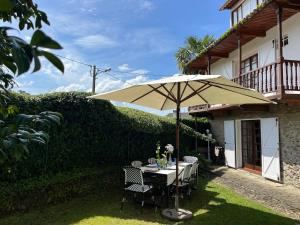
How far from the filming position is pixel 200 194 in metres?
8.01

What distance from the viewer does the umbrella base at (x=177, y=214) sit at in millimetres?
5797

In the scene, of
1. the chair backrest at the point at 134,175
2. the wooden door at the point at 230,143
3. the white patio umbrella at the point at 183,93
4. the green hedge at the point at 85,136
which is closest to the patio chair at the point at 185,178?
the white patio umbrella at the point at 183,93

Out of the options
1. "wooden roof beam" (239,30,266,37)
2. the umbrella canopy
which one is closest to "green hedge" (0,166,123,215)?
the umbrella canopy

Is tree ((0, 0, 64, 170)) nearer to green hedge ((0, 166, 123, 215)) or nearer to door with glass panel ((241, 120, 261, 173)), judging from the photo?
green hedge ((0, 166, 123, 215))

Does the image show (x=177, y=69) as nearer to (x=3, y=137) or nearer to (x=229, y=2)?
(x=229, y=2)

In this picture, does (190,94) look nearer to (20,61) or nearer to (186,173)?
(186,173)

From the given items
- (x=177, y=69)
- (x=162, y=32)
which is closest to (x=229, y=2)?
(x=162, y=32)

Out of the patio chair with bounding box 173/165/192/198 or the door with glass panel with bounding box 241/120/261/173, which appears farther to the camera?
the door with glass panel with bounding box 241/120/261/173

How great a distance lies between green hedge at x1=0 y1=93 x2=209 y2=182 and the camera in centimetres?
650

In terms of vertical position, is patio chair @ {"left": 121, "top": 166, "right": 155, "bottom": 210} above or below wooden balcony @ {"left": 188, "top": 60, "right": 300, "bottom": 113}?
below

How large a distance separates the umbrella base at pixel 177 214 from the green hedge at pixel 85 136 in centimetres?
287

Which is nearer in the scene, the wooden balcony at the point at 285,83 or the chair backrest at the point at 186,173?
the chair backrest at the point at 186,173

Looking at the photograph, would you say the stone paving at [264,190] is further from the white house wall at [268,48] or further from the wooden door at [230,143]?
the white house wall at [268,48]

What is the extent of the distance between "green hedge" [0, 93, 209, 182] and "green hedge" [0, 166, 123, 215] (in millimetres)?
195
